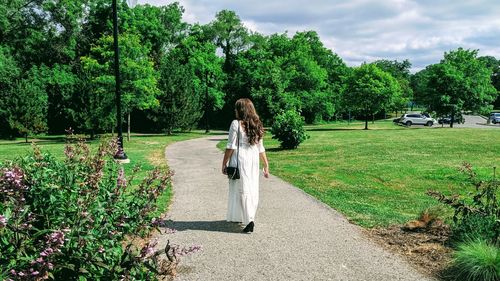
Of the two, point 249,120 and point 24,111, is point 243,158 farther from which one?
point 24,111

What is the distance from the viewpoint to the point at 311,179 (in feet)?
39.6

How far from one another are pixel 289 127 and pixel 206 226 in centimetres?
1440

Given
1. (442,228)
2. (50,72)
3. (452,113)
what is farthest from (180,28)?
(442,228)

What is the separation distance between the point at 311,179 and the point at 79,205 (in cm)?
947

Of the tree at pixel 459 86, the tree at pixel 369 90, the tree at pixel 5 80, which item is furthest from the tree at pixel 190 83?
the tree at pixel 459 86

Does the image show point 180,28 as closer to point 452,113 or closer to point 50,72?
point 50,72

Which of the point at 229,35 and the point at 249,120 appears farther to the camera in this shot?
the point at 229,35

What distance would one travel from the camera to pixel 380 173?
45.0 ft

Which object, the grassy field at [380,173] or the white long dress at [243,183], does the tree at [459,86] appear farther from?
the white long dress at [243,183]

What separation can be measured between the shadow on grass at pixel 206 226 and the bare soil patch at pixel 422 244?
7.09ft

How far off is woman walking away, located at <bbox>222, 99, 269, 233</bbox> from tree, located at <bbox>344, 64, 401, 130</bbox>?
38571 millimetres

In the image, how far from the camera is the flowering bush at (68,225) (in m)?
2.76

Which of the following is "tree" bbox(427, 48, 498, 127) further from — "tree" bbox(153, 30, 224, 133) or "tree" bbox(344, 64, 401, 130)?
"tree" bbox(153, 30, 224, 133)

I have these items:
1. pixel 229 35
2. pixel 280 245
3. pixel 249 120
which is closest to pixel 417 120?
pixel 229 35
